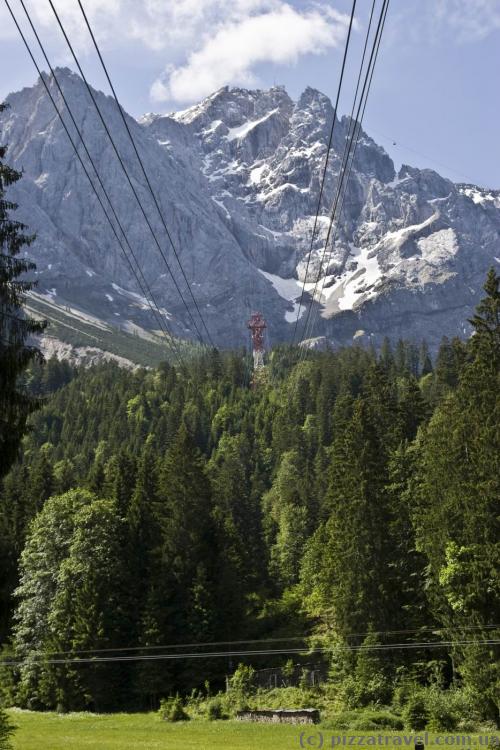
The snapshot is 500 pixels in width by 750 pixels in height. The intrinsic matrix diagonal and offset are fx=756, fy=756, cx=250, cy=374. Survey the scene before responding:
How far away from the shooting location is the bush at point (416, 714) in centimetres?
3544

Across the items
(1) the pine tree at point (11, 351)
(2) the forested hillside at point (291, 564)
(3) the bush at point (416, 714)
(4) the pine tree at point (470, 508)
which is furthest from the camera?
(2) the forested hillside at point (291, 564)

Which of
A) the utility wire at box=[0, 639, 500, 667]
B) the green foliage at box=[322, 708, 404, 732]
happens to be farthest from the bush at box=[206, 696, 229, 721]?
the green foliage at box=[322, 708, 404, 732]

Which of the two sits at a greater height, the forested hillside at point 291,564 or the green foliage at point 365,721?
the forested hillside at point 291,564

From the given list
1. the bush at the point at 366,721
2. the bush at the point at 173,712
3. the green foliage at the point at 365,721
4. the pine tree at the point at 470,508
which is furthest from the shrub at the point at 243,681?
the pine tree at the point at 470,508

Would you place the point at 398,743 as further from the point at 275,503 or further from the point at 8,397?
the point at 275,503

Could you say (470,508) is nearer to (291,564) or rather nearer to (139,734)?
(139,734)

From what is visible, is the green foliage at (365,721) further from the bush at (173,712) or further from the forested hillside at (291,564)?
the bush at (173,712)

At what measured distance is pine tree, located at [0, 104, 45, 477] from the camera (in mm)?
20469

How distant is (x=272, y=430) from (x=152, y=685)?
88.0 m

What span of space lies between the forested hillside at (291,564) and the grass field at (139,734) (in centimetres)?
454

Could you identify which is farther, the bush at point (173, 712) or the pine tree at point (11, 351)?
the bush at point (173, 712)

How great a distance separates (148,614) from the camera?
174ft

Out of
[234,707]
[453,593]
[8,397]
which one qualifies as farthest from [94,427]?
[8,397]

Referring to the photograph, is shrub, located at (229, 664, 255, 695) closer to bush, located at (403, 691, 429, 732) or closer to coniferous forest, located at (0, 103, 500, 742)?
coniferous forest, located at (0, 103, 500, 742)
